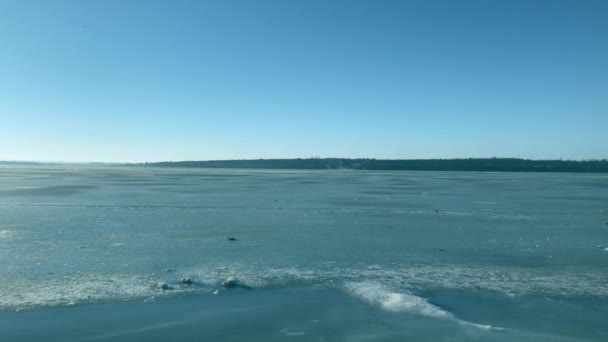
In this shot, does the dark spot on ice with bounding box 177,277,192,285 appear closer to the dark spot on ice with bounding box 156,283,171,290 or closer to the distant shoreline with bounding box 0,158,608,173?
the dark spot on ice with bounding box 156,283,171,290

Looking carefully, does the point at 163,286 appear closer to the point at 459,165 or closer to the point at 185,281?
the point at 185,281

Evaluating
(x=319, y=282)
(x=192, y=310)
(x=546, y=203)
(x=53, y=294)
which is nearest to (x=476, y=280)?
(x=319, y=282)

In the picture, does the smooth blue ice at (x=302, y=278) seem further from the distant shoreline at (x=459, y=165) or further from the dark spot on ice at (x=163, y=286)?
the distant shoreline at (x=459, y=165)

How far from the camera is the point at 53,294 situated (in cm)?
625

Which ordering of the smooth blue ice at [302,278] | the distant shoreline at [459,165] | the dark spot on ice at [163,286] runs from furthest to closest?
1. the distant shoreline at [459,165]
2. the dark spot on ice at [163,286]
3. the smooth blue ice at [302,278]

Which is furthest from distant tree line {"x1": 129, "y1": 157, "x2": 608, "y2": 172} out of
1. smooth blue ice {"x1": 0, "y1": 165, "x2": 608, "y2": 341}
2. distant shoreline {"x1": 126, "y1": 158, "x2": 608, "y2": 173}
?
smooth blue ice {"x1": 0, "y1": 165, "x2": 608, "y2": 341}

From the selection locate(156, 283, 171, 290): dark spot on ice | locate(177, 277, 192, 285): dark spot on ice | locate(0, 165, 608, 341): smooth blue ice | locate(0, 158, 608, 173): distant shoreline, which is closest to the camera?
locate(0, 165, 608, 341): smooth blue ice

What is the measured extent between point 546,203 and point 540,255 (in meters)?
11.4

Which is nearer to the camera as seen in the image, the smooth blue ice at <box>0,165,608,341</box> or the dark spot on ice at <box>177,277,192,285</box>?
the smooth blue ice at <box>0,165,608,341</box>

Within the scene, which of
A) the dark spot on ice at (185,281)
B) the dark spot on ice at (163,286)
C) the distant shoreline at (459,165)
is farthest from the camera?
the distant shoreline at (459,165)

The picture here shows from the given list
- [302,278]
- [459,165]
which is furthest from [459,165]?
[302,278]

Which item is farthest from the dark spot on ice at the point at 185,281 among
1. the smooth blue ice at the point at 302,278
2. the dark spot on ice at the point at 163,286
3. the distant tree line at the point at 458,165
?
the distant tree line at the point at 458,165

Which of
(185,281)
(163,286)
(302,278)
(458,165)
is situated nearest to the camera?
(163,286)

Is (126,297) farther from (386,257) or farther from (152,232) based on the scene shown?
(152,232)
